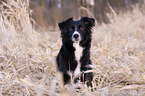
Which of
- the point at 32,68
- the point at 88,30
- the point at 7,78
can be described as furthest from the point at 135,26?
the point at 7,78

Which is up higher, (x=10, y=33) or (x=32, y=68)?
(x=10, y=33)

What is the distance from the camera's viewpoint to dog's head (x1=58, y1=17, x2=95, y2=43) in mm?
2508

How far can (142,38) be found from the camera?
5750 mm

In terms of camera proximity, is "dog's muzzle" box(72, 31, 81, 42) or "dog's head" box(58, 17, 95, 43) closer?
"dog's muzzle" box(72, 31, 81, 42)

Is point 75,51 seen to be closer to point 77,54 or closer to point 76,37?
point 77,54

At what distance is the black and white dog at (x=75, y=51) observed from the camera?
232 cm

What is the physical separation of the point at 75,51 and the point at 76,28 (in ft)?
1.24

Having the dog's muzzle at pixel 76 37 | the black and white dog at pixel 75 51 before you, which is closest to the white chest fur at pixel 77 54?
the black and white dog at pixel 75 51

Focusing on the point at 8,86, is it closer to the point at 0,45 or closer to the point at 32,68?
the point at 32,68

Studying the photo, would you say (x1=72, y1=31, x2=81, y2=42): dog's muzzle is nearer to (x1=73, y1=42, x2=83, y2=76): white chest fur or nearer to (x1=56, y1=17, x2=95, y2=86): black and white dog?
(x1=56, y1=17, x2=95, y2=86): black and white dog

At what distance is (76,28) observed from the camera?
2541 mm

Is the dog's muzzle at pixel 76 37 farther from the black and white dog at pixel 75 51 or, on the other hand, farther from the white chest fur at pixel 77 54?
the white chest fur at pixel 77 54

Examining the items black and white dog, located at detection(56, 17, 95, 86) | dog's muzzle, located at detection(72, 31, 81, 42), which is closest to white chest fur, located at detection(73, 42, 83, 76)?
black and white dog, located at detection(56, 17, 95, 86)

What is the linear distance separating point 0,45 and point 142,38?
4.79m
